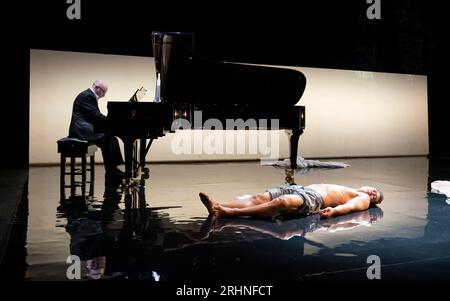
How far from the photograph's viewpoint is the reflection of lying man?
9.84ft

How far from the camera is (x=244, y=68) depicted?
14.1ft

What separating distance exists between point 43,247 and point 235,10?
560 cm

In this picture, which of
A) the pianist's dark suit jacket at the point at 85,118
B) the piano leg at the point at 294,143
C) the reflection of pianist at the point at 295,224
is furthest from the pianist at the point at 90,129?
the reflection of pianist at the point at 295,224

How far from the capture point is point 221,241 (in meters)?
2.49

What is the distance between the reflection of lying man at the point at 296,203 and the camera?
300 cm

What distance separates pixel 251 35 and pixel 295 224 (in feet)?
16.7

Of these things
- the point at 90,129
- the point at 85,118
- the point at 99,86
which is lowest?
the point at 90,129

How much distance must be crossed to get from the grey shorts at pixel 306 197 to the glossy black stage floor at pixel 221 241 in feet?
0.23

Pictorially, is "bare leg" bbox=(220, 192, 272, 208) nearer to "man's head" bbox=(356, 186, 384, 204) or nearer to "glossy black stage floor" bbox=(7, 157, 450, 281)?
"glossy black stage floor" bbox=(7, 157, 450, 281)

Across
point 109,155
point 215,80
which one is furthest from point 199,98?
point 109,155

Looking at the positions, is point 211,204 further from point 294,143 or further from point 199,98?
point 294,143
